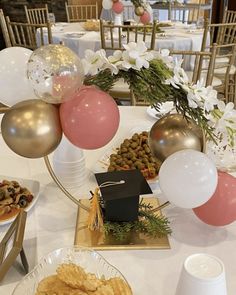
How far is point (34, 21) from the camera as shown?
14.1ft

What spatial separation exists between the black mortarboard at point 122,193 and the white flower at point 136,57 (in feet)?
0.84

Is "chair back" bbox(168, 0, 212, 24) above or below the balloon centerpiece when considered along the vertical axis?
below

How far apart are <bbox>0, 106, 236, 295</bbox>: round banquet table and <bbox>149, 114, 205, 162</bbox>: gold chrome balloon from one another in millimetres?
190

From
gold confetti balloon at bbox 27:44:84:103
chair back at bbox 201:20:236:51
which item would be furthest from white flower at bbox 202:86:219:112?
chair back at bbox 201:20:236:51

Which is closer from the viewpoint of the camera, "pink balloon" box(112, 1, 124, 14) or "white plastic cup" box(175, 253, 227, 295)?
"white plastic cup" box(175, 253, 227, 295)

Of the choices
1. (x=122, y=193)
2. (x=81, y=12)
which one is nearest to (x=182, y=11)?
(x=81, y=12)

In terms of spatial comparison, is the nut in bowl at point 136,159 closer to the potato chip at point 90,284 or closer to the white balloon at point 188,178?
the white balloon at point 188,178

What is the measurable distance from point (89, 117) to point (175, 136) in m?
0.21

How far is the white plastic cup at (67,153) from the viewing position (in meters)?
0.99

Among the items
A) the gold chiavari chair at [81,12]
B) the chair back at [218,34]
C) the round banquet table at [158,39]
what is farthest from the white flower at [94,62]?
the gold chiavari chair at [81,12]

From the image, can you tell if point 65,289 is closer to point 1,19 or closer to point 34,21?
point 1,19

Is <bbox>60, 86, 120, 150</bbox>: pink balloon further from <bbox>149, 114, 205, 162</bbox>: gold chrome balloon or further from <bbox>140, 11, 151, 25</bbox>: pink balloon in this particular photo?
<bbox>140, 11, 151, 25</bbox>: pink balloon

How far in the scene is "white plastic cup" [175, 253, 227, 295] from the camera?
54 centimetres

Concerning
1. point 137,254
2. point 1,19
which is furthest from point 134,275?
point 1,19
